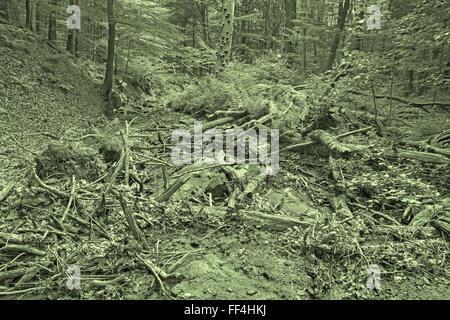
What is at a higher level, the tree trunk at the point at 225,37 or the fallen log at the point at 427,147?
the tree trunk at the point at 225,37

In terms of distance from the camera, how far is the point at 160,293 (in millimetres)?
3471

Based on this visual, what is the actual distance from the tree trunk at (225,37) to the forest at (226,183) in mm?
57

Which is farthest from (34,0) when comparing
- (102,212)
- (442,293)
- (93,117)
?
(442,293)

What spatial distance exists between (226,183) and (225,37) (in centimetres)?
897

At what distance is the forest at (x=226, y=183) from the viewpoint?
377 centimetres

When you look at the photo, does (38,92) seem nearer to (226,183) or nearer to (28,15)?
(28,15)

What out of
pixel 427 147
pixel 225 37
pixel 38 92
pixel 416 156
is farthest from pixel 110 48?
pixel 427 147

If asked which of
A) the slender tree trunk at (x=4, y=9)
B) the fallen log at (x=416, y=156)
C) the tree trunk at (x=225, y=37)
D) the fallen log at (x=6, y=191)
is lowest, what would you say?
the fallen log at (x=6, y=191)

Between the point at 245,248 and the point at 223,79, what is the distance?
8717 mm

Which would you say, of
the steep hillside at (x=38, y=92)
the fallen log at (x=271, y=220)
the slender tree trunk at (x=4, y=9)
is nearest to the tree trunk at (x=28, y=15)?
→ the slender tree trunk at (x=4, y=9)

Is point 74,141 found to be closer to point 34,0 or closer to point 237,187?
point 237,187

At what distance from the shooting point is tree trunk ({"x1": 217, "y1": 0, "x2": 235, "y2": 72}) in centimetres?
1267

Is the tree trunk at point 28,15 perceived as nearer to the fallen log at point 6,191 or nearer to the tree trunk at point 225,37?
the tree trunk at point 225,37

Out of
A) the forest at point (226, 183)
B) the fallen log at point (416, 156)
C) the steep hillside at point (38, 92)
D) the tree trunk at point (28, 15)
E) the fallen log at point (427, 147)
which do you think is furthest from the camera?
the tree trunk at point (28, 15)
